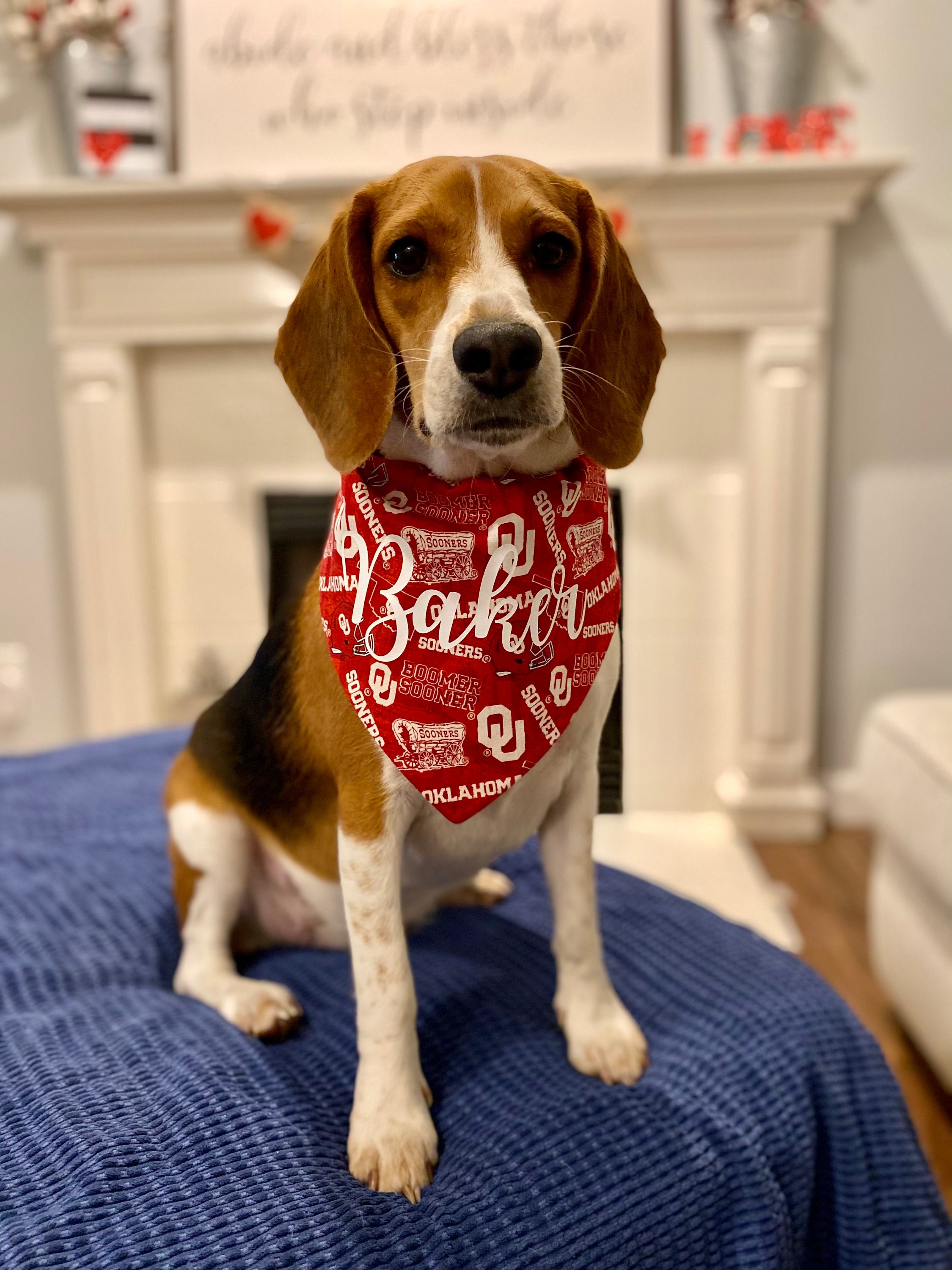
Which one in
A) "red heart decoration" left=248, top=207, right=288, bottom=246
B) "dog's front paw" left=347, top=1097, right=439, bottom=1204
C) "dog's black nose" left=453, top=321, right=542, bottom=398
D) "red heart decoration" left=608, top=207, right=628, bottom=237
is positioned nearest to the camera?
"dog's black nose" left=453, top=321, right=542, bottom=398

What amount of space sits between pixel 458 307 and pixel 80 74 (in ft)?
6.46

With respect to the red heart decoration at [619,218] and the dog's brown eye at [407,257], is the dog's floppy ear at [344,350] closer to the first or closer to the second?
the dog's brown eye at [407,257]

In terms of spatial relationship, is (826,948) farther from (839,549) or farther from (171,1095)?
(171,1095)

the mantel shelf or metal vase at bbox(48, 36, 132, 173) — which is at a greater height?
metal vase at bbox(48, 36, 132, 173)

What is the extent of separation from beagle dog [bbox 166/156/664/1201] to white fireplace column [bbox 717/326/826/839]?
157 cm

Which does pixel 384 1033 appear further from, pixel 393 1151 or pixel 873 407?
pixel 873 407

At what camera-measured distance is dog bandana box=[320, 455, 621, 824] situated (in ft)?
2.33

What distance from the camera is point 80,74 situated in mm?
2148

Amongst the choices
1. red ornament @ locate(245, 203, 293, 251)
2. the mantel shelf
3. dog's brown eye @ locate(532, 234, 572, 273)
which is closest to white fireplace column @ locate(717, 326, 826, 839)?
the mantel shelf

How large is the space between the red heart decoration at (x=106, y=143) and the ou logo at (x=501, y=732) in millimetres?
1992

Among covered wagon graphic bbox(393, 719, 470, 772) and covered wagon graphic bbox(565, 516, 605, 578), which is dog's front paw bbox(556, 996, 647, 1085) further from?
covered wagon graphic bbox(565, 516, 605, 578)

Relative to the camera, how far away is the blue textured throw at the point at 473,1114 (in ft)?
2.25

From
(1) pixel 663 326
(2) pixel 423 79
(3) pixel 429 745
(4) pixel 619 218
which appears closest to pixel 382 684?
(3) pixel 429 745

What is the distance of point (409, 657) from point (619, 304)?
289mm
